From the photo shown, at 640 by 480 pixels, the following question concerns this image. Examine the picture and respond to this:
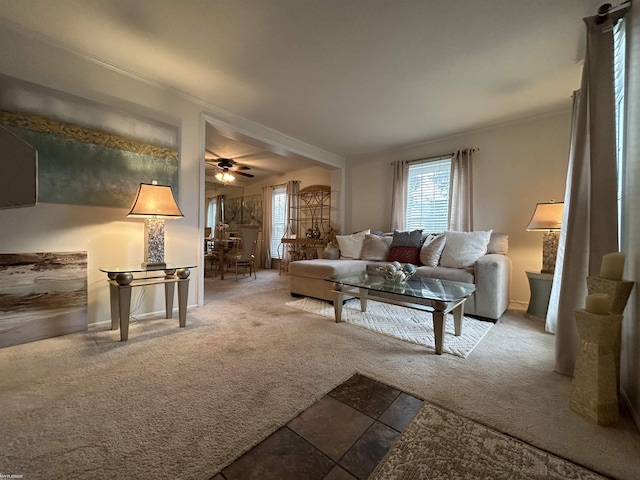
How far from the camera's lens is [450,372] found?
1.64 meters

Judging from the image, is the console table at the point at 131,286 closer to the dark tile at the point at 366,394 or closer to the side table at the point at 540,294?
the dark tile at the point at 366,394

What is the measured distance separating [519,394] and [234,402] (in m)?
1.56

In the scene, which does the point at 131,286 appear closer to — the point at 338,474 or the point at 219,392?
the point at 219,392

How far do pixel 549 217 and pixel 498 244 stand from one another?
0.61 metres

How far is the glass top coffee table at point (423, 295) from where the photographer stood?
189cm

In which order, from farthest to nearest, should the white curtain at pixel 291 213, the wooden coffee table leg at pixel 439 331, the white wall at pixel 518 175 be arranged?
the white curtain at pixel 291 213, the white wall at pixel 518 175, the wooden coffee table leg at pixel 439 331

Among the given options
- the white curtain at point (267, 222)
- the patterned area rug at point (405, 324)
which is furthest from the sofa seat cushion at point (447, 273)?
the white curtain at point (267, 222)

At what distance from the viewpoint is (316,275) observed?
3.27m

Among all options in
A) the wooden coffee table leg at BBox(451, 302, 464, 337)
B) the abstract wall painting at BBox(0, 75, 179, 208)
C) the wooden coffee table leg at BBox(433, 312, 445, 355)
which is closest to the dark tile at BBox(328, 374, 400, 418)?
the wooden coffee table leg at BBox(433, 312, 445, 355)

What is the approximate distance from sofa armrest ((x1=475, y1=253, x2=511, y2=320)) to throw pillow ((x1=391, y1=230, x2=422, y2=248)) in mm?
930

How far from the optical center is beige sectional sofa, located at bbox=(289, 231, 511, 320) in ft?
8.57

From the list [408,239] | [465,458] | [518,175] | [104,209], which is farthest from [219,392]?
[518,175]

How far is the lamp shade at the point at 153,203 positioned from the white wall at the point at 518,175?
3.82 meters

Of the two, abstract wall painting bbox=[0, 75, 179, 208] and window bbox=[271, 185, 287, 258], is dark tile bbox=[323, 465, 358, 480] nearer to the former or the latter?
abstract wall painting bbox=[0, 75, 179, 208]
